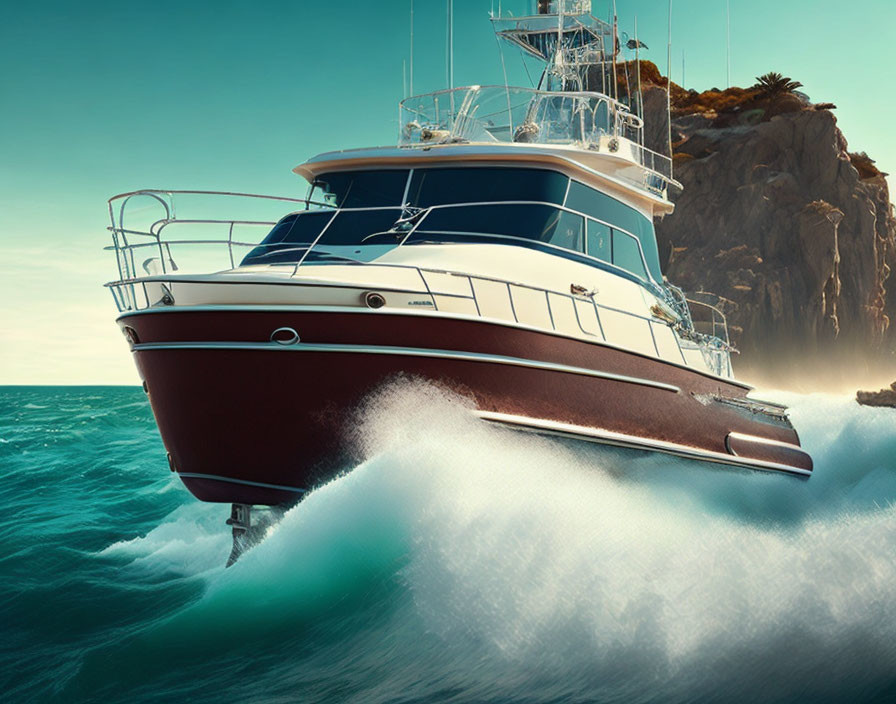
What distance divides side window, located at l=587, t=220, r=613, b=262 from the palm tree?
39006 millimetres

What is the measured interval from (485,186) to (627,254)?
76.4 inches

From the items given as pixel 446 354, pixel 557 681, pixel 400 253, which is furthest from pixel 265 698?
pixel 400 253

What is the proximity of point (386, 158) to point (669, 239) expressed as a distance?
34404 mm

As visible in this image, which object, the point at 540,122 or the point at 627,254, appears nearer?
the point at 627,254

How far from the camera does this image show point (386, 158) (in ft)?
23.5

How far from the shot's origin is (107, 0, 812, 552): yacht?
214 inches

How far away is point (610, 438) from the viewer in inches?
253

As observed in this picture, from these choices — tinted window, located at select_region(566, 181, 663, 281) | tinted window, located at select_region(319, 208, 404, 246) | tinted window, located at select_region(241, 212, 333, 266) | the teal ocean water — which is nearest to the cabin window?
tinted window, located at select_region(319, 208, 404, 246)

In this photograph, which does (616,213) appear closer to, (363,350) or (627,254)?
(627,254)

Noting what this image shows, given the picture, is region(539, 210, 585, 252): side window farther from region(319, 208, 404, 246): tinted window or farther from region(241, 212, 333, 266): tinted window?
region(241, 212, 333, 266): tinted window

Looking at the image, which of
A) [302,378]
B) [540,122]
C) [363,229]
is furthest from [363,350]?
[540,122]

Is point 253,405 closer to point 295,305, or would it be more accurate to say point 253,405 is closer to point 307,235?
point 295,305

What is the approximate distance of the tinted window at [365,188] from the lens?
7.13 metres

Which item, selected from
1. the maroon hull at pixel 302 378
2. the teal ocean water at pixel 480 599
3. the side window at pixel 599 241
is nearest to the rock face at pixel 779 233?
the side window at pixel 599 241
